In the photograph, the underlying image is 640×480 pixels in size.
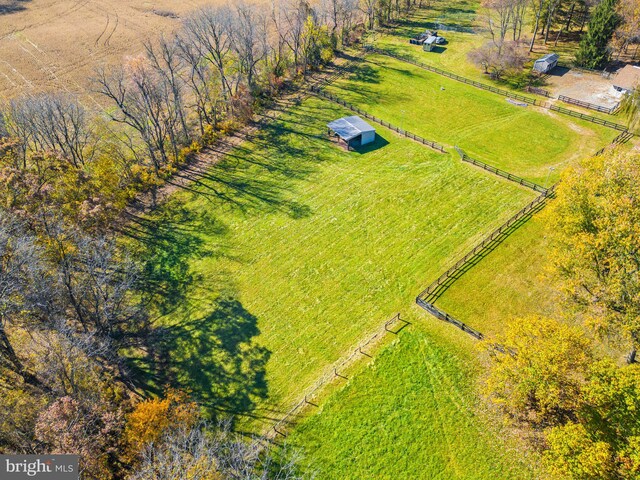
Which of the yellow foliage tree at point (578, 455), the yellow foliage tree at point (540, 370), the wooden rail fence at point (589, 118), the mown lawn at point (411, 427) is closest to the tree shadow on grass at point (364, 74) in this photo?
the wooden rail fence at point (589, 118)

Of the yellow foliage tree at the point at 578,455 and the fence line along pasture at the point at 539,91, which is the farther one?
the fence line along pasture at the point at 539,91

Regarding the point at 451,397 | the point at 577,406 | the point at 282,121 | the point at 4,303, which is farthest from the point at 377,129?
the point at 4,303

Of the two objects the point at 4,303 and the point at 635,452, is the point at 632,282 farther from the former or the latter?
the point at 4,303

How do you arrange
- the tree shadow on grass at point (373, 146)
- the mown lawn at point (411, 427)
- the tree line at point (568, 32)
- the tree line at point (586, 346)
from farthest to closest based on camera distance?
the tree line at point (568, 32) < the tree shadow on grass at point (373, 146) < the mown lawn at point (411, 427) < the tree line at point (586, 346)

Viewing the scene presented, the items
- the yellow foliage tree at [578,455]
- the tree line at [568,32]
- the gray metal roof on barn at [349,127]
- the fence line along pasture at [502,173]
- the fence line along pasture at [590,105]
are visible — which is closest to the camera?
the yellow foliage tree at [578,455]

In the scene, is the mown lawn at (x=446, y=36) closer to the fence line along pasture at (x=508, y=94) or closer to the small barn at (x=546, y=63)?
the fence line along pasture at (x=508, y=94)

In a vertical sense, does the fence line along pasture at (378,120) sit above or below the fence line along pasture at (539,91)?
below

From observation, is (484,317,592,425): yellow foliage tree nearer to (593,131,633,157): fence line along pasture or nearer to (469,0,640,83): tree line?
(593,131,633,157): fence line along pasture

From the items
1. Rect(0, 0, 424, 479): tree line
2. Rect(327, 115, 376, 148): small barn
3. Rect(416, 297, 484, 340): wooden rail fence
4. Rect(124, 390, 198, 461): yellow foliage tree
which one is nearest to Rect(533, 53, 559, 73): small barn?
Rect(327, 115, 376, 148): small barn
